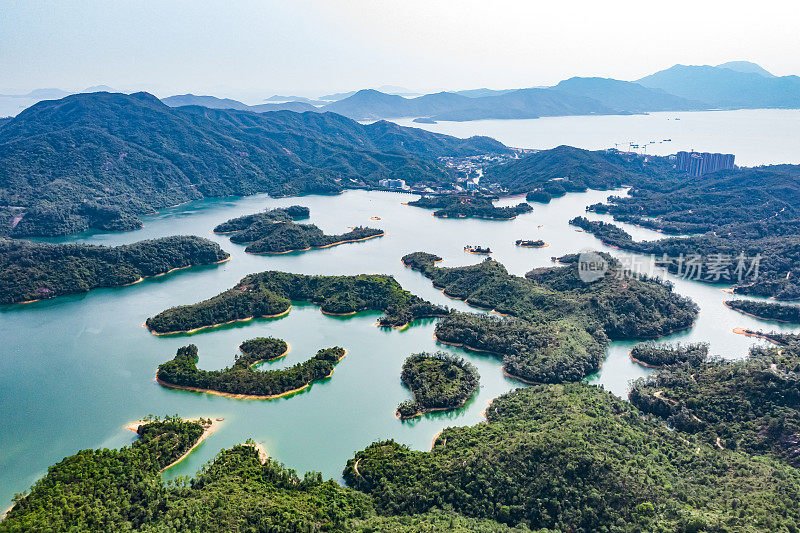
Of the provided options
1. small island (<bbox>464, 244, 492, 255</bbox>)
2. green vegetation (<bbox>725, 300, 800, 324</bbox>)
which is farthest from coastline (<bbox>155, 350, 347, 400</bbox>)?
green vegetation (<bbox>725, 300, 800, 324</bbox>)

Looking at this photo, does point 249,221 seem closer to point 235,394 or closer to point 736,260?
point 235,394

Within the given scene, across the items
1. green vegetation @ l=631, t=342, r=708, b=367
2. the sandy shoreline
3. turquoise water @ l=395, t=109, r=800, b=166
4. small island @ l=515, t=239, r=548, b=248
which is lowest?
the sandy shoreline

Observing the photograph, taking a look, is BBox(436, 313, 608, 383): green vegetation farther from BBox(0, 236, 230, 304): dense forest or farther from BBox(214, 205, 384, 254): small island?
BBox(0, 236, 230, 304): dense forest

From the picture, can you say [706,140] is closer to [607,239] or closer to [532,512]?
[607,239]

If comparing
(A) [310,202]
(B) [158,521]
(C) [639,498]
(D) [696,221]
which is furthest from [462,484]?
(A) [310,202]

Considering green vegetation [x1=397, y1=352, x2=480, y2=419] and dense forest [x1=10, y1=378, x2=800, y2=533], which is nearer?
dense forest [x1=10, y1=378, x2=800, y2=533]

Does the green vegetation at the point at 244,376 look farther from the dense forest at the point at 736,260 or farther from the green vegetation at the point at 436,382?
the dense forest at the point at 736,260
